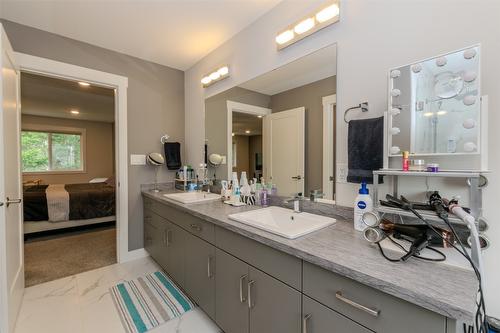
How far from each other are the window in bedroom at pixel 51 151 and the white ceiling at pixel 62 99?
0.54 metres

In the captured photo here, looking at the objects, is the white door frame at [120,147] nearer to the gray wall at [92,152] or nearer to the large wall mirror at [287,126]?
the large wall mirror at [287,126]

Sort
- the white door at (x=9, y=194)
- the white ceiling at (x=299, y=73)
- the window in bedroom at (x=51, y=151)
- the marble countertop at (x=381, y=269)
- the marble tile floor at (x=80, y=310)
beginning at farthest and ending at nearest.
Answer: the window in bedroom at (x=51, y=151) → the marble tile floor at (x=80, y=310) → the white ceiling at (x=299, y=73) → the white door at (x=9, y=194) → the marble countertop at (x=381, y=269)

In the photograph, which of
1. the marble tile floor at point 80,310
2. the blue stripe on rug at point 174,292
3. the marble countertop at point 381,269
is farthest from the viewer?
the blue stripe on rug at point 174,292

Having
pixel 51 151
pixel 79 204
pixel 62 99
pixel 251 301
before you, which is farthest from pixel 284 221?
pixel 51 151

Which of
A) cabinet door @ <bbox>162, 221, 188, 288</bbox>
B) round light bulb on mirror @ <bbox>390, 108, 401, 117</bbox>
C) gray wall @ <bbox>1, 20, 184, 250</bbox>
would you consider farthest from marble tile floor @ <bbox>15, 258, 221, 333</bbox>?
round light bulb on mirror @ <bbox>390, 108, 401, 117</bbox>

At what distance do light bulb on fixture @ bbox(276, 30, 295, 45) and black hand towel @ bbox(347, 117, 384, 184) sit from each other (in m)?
0.83

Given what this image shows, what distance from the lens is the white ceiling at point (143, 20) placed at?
1.79 metres

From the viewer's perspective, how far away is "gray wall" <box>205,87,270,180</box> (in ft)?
6.85

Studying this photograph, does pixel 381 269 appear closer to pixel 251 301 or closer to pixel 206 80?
pixel 251 301

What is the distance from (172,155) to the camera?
2871 mm

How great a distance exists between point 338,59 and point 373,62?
226 millimetres

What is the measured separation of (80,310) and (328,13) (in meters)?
2.87

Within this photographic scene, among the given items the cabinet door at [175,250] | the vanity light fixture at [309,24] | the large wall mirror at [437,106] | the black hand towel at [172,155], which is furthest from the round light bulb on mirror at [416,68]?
the black hand towel at [172,155]

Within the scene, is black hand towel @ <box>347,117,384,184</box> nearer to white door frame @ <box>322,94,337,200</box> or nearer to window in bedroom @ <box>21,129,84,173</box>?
white door frame @ <box>322,94,337,200</box>
